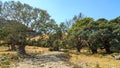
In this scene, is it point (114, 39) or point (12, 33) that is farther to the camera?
point (114, 39)

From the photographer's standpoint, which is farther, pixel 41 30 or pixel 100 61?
pixel 41 30

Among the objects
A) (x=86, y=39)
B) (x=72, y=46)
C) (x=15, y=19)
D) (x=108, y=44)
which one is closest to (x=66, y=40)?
(x=72, y=46)

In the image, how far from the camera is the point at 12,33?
22531mm

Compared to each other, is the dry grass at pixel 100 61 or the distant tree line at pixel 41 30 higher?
the distant tree line at pixel 41 30

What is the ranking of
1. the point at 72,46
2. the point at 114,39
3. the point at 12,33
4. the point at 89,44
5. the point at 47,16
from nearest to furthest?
the point at 12,33 → the point at 47,16 → the point at 114,39 → the point at 89,44 → the point at 72,46

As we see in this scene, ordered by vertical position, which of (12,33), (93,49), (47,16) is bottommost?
(93,49)

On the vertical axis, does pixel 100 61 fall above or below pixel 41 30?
below

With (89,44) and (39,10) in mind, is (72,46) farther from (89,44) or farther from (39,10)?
(39,10)

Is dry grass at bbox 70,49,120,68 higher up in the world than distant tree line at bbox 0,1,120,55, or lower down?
lower down

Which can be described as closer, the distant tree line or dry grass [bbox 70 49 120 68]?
dry grass [bbox 70 49 120 68]

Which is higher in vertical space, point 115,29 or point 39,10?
point 39,10

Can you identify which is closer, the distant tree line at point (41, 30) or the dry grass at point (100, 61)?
the dry grass at point (100, 61)

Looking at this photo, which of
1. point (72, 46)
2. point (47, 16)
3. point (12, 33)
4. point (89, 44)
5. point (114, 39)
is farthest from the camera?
point (72, 46)

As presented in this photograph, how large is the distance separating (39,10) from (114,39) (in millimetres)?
9691
